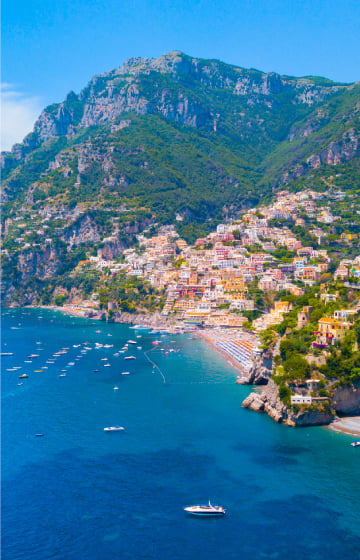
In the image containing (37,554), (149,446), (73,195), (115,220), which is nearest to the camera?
(37,554)

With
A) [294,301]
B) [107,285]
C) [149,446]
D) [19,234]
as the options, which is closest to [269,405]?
[149,446]

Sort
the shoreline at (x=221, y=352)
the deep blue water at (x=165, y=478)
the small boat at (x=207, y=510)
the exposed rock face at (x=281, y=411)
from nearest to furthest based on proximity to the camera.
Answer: the deep blue water at (x=165, y=478)
the small boat at (x=207, y=510)
the exposed rock face at (x=281, y=411)
the shoreline at (x=221, y=352)

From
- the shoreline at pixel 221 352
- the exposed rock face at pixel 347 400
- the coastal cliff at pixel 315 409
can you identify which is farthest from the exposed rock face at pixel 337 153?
the exposed rock face at pixel 347 400

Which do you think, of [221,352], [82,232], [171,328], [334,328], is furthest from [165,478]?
[82,232]

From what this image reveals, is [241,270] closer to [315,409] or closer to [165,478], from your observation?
[315,409]

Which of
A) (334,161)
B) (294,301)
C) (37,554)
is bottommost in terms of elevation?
(37,554)

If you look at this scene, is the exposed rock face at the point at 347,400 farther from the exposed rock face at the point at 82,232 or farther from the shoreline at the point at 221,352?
the exposed rock face at the point at 82,232

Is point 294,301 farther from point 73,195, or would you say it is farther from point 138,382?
point 73,195
